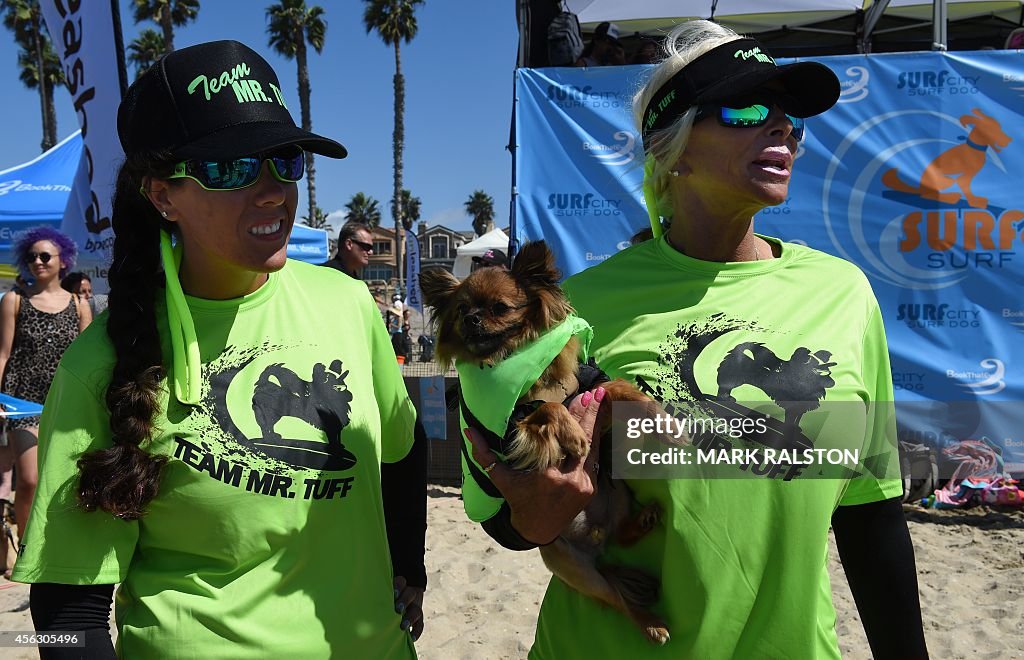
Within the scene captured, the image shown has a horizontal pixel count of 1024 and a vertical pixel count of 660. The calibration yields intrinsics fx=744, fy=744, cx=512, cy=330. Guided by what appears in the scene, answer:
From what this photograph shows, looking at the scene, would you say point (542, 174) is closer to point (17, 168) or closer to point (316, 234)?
point (316, 234)

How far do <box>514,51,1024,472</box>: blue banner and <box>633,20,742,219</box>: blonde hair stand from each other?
4555 millimetres

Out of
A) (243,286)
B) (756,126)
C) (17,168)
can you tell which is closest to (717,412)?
(756,126)

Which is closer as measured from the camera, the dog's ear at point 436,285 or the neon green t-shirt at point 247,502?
the neon green t-shirt at point 247,502

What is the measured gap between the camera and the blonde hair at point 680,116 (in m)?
1.99

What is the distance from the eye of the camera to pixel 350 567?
1841 millimetres

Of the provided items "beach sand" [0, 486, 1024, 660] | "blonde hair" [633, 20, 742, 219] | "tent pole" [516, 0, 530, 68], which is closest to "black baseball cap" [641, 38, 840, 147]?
"blonde hair" [633, 20, 742, 219]

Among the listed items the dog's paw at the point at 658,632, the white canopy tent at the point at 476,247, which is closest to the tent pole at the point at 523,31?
the dog's paw at the point at 658,632

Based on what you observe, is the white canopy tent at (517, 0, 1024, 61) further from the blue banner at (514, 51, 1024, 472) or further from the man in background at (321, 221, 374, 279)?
the man in background at (321, 221, 374, 279)

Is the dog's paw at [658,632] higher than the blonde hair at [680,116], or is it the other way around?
the blonde hair at [680,116]

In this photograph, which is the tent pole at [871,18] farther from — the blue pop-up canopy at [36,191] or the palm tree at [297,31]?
the palm tree at [297,31]

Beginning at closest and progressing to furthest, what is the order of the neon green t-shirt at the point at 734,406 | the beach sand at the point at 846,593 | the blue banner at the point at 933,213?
the neon green t-shirt at the point at 734,406
the beach sand at the point at 846,593
the blue banner at the point at 933,213

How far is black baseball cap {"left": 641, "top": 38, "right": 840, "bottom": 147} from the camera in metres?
1.88

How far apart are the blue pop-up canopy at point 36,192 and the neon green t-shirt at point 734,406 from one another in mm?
9727

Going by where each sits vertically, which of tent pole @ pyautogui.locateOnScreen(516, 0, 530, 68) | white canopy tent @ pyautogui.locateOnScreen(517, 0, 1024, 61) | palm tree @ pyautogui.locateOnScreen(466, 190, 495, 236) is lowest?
palm tree @ pyautogui.locateOnScreen(466, 190, 495, 236)
